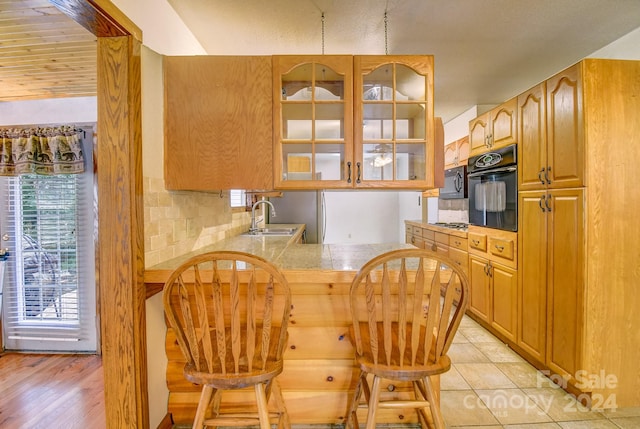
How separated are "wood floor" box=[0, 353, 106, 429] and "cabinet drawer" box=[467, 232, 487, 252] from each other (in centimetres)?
313

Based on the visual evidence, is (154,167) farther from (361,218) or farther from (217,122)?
(361,218)

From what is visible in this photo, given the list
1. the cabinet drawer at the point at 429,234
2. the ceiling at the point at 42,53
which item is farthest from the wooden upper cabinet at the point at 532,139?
the ceiling at the point at 42,53

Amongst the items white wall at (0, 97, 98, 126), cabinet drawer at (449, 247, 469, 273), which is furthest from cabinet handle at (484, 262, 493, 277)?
white wall at (0, 97, 98, 126)

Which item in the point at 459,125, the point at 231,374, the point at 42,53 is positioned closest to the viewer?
the point at 231,374

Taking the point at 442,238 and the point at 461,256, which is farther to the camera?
the point at 442,238

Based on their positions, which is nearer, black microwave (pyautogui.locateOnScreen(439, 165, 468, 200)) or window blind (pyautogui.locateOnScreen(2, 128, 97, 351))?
window blind (pyautogui.locateOnScreen(2, 128, 97, 351))

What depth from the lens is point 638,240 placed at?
1.74 meters

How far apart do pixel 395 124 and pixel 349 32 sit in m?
1.05

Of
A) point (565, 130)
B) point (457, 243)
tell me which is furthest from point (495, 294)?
point (565, 130)

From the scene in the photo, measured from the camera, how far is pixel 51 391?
1.99 metres

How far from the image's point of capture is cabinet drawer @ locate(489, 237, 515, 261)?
2.41m

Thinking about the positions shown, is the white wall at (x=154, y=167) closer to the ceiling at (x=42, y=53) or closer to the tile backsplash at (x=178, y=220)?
the tile backsplash at (x=178, y=220)

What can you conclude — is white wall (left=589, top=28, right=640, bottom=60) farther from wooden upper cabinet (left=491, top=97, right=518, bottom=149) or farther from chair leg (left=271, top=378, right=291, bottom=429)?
chair leg (left=271, top=378, right=291, bottom=429)

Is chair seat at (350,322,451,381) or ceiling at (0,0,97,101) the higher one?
ceiling at (0,0,97,101)
